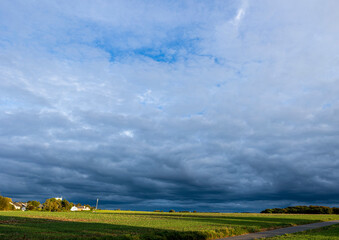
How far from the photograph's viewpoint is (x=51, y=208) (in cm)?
17512

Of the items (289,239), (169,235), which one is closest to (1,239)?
(169,235)

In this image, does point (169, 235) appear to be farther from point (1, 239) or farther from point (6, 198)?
point (6, 198)

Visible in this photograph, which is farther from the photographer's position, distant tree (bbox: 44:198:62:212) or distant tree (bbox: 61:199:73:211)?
distant tree (bbox: 61:199:73:211)

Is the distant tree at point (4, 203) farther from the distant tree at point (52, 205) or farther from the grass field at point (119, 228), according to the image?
the grass field at point (119, 228)

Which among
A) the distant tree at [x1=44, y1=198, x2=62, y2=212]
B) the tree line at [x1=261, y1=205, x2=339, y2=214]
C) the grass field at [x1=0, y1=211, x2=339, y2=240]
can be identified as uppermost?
the distant tree at [x1=44, y1=198, x2=62, y2=212]

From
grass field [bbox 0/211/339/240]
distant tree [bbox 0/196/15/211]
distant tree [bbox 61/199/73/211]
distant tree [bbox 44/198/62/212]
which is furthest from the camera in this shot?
distant tree [bbox 61/199/73/211]

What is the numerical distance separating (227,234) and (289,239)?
399 inches

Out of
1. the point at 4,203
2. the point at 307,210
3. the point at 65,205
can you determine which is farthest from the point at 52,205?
the point at 307,210

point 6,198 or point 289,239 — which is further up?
point 6,198

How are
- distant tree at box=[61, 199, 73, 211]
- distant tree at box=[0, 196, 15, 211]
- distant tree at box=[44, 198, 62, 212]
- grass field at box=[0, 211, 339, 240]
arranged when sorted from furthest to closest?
1. distant tree at box=[61, 199, 73, 211]
2. distant tree at box=[44, 198, 62, 212]
3. distant tree at box=[0, 196, 15, 211]
4. grass field at box=[0, 211, 339, 240]

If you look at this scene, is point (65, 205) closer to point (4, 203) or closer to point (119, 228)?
point (4, 203)

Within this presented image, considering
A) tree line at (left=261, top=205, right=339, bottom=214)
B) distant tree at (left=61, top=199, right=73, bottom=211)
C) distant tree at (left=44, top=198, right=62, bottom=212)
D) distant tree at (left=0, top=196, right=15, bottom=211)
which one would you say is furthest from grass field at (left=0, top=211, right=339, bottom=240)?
distant tree at (left=61, top=199, right=73, bottom=211)

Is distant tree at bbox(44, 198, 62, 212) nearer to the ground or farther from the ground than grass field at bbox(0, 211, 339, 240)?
farther from the ground

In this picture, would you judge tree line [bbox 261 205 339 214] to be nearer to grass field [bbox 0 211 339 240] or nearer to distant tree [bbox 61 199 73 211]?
grass field [bbox 0 211 339 240]
